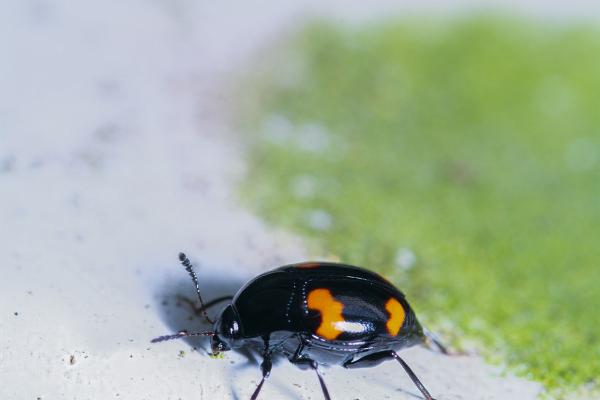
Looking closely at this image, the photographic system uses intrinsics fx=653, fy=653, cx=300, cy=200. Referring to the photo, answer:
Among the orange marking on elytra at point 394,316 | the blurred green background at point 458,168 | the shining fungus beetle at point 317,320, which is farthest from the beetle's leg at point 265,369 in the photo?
the blurred green background at point 458,168

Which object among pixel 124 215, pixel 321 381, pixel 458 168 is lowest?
pixel 321 381

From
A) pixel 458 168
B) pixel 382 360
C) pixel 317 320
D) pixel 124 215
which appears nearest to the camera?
pixel 317 320

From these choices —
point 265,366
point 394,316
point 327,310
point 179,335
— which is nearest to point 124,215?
point 179,335

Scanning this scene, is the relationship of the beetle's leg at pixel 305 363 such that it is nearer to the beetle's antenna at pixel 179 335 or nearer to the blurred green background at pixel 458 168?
the beetle's antenna at pixel 179 335

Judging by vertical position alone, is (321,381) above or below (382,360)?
below

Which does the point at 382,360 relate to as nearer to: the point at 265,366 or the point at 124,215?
the point at 265,366

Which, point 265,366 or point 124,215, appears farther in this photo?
point 124,215
